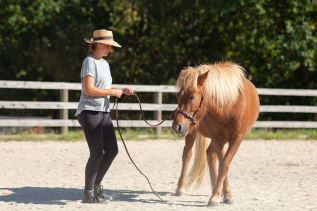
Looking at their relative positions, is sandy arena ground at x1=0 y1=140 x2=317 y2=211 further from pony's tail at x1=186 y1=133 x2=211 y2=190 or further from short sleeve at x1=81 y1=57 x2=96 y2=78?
short sleeve at x1=81 y1=57 x2=96 y2=78

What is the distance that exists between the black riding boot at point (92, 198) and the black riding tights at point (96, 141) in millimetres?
53

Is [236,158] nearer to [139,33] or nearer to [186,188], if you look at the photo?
[186,188]

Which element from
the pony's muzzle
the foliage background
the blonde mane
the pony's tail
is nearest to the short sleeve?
the blonde mane

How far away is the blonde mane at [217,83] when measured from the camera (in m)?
3.75

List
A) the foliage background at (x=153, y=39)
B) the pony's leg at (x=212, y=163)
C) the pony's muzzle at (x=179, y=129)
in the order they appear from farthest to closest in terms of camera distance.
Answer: the foliage background at (x=153, y=39), the pony's leg at (x=212, y=163), the pony's muzzle at (x=179, y=129)

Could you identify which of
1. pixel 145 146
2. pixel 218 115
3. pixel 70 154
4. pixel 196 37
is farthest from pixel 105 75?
pixel 196 37

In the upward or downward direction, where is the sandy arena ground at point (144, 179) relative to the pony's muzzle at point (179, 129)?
downward

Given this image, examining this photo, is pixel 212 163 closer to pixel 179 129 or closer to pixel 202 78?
pixel 179 129

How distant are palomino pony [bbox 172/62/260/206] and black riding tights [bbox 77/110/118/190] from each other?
752 mm

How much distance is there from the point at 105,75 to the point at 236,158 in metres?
3.96

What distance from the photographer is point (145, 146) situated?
837 cm

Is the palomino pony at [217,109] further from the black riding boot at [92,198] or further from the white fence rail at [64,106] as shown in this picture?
the white fence rail at [64,106]

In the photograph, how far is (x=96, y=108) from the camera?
3869mm

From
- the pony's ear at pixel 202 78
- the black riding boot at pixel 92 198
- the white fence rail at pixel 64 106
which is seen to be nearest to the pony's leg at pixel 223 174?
the pony's ear at pixel 202 78
